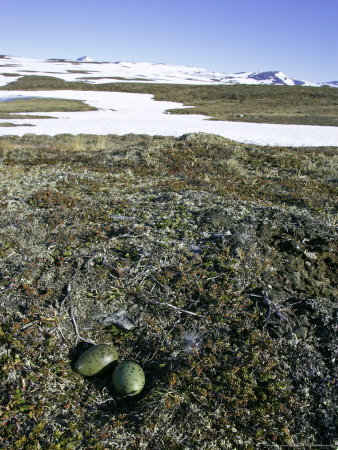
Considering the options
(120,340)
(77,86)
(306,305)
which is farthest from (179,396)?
(77,86)

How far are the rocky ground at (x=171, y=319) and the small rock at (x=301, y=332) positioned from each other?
0.06 ft

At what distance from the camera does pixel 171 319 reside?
485 cm

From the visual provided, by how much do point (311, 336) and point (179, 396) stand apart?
7.32 feet

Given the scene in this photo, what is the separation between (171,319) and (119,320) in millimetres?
823

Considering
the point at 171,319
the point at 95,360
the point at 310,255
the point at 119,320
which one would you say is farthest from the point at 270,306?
the point at 95,360

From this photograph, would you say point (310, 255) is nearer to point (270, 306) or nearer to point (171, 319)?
point (270, 306)

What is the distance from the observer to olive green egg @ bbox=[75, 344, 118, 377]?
4176 millimetres

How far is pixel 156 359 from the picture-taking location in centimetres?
444

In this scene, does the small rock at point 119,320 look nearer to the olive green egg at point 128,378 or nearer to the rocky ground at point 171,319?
the rocky ground at point 171,319

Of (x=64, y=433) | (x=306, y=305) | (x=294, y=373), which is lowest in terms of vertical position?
(x=64, y=433)

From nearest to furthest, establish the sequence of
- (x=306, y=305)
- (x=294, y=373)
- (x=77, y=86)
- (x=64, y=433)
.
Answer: (x=64, y=433), (x=294, y=373), (x=306, y=305), (x=77, y=86)

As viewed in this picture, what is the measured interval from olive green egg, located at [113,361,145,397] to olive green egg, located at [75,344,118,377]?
187mm

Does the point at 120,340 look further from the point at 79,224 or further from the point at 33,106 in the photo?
the point at 33,106

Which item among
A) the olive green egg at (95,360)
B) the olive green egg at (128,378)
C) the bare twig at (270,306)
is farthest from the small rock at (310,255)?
the olive green egg at (95,360)
